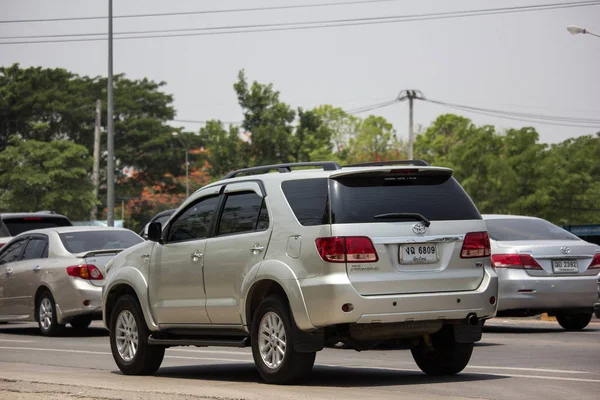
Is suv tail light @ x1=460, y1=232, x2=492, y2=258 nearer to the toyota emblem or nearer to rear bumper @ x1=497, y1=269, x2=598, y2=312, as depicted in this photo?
the toyota emblem

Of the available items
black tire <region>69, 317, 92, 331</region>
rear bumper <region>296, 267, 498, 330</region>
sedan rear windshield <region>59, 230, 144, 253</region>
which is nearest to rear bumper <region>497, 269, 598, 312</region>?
sedan rear windshield <region>59, 230, 144, 253</region>

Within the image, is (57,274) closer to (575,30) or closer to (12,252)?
(12,252)

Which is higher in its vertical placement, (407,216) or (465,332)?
(407,216)

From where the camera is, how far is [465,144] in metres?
73.8

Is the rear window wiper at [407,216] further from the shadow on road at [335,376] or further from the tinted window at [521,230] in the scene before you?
the tinted window at [521,230]

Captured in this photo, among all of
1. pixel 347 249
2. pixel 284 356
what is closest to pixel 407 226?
pixel 347 249

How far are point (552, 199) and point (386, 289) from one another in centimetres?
6259

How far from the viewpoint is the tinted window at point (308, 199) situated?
9445 mm

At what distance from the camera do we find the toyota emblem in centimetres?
947

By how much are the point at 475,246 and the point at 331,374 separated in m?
1.99

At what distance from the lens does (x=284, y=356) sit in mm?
9516

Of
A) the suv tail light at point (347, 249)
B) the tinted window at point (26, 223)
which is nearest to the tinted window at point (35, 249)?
the tinted window at point (26, 223)

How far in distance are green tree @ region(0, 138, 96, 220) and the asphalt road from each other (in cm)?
5376

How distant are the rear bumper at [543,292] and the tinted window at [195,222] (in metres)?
6.02
